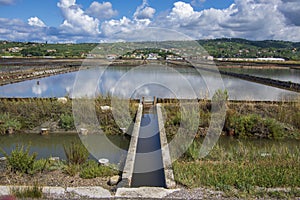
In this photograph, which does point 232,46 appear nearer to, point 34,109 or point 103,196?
point 34,109

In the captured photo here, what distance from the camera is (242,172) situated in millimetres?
4426

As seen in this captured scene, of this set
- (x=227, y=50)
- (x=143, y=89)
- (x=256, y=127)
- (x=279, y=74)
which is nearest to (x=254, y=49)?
(x=227, y=50)

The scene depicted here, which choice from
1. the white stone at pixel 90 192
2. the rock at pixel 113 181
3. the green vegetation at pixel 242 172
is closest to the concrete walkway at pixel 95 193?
the white stone at pixel 90 192

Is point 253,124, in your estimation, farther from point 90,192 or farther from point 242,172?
point 90,192

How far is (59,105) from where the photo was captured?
9.41m

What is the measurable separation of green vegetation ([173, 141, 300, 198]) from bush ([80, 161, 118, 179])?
3.50ft

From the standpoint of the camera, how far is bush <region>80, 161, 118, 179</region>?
15.1ft

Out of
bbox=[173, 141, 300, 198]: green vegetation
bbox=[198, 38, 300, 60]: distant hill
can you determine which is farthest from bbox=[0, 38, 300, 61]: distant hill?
bbox=[173, 141, 300, 198]: green vegetation

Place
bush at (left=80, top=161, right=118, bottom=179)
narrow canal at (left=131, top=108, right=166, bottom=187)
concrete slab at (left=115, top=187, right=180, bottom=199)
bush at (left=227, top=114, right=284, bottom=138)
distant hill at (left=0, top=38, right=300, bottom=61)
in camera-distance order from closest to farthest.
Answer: concrete slab at (left=115, top=187, right=180, bottom=199), bush at (left=80, top=161, right=118, bottom=179), narrow canal at (left=131, top=108, right=166, bottom=187), bush at (left=227, top=114, right=284, bottom=138), distant hill at (left=0, top=38, right=300, bottom=61)

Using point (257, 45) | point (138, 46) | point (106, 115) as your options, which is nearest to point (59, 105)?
point (106, 115)

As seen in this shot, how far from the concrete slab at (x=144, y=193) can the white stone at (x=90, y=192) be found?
0.17m

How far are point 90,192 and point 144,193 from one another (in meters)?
0.71

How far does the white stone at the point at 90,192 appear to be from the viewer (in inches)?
150

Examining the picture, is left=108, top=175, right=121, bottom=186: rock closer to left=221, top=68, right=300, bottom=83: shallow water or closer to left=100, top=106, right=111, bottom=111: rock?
left=100, top=106, right=111, bottom=111: rock
